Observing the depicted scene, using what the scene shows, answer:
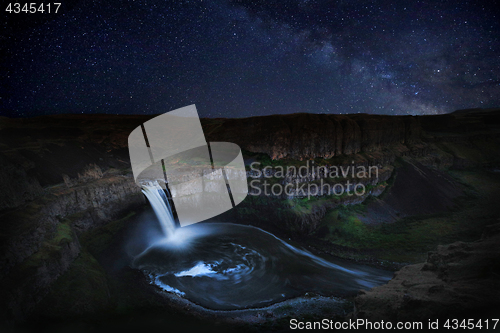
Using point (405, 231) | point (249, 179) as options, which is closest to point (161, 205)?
point (249, 179)

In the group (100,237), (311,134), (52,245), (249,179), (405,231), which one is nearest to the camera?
(52,245)

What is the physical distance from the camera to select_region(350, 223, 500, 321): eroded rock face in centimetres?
550

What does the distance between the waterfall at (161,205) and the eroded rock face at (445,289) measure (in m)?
15.4

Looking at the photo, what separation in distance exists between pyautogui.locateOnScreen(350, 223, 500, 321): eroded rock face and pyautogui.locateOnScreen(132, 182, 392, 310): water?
4.17 metres

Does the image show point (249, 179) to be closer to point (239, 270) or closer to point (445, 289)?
point (239, 270)

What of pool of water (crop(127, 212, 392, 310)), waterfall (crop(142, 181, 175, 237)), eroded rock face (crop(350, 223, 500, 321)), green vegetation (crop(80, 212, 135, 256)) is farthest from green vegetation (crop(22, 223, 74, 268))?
eroded rock face (crop(350, 223, 500, 321))

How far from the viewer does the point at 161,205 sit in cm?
2025

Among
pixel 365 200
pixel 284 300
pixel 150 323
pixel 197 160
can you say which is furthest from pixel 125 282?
pixel 365 200

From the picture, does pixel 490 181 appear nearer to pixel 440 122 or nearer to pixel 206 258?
pixel 440 122

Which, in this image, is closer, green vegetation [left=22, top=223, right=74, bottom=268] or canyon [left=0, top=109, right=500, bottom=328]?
canyon [left=0, top=109, right=500, bottom=328]

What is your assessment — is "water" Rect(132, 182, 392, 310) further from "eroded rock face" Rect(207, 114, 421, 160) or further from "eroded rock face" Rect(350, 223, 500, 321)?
"eroded rock face" Rect(207, 114, 421, 160)

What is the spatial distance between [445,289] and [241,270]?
9709 millimetres

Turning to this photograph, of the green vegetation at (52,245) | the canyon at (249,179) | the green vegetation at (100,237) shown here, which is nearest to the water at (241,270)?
the green vegetation at (100,237)

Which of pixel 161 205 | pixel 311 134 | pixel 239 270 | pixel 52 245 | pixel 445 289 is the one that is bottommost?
pixel 239 270
